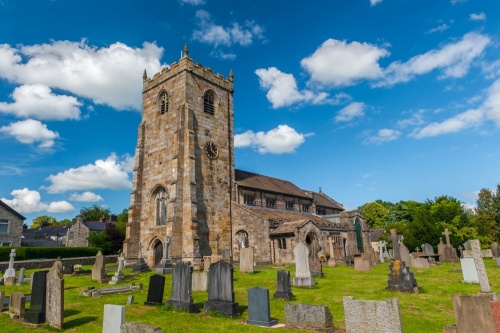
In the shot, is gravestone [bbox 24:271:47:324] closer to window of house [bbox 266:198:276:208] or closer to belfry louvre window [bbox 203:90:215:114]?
belfry louvre window [bbox 203:90:215:114]

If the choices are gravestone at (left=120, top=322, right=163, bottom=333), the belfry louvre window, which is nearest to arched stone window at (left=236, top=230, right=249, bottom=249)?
Result: the belfry louvre window

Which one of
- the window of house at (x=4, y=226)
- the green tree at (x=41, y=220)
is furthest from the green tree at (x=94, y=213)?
the window of house at (x=4, y=226)

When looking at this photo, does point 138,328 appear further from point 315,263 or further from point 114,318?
point 315,263

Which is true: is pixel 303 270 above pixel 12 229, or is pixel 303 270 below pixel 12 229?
below

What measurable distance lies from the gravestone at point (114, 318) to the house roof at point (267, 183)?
2541cm

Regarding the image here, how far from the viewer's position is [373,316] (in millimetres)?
6617

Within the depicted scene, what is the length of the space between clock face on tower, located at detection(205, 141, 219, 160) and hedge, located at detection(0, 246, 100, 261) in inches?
769

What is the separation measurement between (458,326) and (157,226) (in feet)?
80.1

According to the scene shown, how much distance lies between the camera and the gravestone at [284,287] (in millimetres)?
11328

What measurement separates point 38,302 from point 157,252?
1875cm

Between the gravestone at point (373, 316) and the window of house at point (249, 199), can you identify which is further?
the window of house at point (249, 199)

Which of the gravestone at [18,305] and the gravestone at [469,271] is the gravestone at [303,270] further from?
the gravestone at [18,305]

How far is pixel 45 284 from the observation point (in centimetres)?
890

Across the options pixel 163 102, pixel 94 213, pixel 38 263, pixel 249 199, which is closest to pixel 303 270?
pixel 249 199
